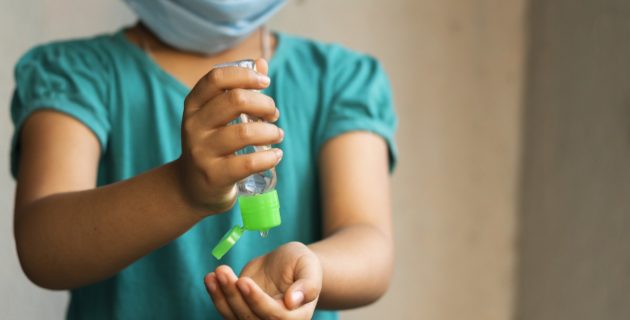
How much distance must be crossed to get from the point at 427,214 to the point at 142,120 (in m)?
0.54

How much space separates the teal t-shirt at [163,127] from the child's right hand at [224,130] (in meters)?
0.23

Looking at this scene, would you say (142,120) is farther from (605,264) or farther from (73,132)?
(605,264)

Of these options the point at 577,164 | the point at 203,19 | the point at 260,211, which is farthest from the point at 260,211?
the point at 577,164

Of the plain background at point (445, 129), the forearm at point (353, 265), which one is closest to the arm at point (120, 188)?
the forearm at point (353, 265)

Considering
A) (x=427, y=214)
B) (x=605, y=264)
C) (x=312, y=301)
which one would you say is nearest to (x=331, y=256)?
(x=312, y=301)

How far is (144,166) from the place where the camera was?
2.42 ft

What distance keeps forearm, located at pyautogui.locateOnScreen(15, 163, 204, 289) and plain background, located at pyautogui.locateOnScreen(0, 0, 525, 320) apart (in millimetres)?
477

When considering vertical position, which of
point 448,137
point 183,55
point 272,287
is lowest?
point 448,137

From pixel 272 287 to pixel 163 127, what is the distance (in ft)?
0.89

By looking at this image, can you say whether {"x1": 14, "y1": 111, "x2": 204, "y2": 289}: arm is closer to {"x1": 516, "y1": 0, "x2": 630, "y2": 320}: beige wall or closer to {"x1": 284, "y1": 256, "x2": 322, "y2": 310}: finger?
{"x1": 284, "y1": 256, "x2": 322, "y2": 310}: finger

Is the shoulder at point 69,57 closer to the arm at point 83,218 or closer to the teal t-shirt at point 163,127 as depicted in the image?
the teal t-shirt at point 163,127

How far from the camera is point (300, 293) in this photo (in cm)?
48

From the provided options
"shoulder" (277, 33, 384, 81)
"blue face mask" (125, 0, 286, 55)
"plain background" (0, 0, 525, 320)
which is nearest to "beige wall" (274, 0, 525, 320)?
"plain background" (0, 0, 525, 320)

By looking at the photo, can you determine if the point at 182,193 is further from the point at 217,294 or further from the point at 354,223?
the point at 354,223
